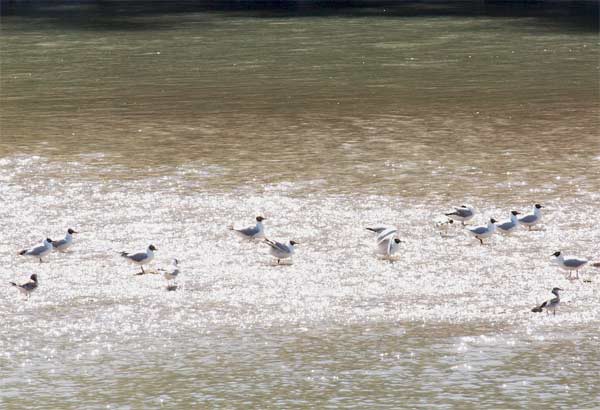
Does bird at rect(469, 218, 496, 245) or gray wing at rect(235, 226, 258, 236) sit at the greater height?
bird at rect(469, 218, 496, 245)

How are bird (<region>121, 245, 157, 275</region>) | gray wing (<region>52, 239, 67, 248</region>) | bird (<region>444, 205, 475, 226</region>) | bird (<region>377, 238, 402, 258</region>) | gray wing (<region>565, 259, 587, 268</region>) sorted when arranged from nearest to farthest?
gray wing (<region>565, 259, 587, 268</region>)
bird (<region>121, 245, 157, 275</region>)
bird (<region>377, 238, 402, 258</region>)
gray wing (<region>52, 239, 67, 248</region>)
bird (<region>444, 205, 475, 226</region>)

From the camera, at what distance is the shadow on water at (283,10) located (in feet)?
167

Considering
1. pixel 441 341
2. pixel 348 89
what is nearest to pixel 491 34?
pixel 348 89

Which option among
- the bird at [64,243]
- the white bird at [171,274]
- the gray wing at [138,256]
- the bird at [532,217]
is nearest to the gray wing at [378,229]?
the bird at [532,217]

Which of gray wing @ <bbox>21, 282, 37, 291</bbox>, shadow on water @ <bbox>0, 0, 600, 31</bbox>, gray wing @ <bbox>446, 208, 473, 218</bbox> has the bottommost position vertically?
shadow on water @ <bbox>0, 0, 600, 31</bbox>

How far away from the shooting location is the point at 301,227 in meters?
18.3

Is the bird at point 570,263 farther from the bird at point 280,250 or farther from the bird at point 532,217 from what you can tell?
the bird at point 280,250

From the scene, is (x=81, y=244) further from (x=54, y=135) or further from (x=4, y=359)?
(x=54, y=135)

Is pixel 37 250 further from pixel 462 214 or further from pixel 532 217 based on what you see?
pixel 532 217

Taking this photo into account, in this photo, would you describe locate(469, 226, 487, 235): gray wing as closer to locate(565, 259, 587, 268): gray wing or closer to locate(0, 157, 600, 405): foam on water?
locate(0, 157, 600, 405): foam on water

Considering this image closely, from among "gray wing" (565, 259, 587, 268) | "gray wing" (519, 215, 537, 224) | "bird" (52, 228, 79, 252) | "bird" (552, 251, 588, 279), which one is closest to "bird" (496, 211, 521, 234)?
"gray wing" (519, 215, 537, 224)

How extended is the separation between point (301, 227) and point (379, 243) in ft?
6.56

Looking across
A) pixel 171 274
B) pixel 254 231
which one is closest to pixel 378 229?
pixel 254 231

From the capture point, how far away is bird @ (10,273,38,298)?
1500cm
